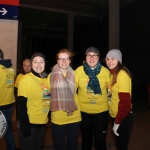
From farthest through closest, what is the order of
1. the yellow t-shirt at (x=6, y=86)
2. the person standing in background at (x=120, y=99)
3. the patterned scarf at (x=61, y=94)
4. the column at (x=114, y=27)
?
the column at (x=114, y=27) < the yellow t-shirt at (x=6, y=86) < the patterned scarf at (x=61, y=94) < the person standing in background at (x=120, y=99)

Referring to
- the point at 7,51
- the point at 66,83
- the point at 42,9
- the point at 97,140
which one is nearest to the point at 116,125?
the point at 97,140

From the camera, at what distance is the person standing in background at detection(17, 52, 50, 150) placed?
2119 millimetres

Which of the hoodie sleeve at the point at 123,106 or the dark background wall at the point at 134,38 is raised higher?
the dark background wall at the point at 134,38

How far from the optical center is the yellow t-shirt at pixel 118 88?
7.36 feet

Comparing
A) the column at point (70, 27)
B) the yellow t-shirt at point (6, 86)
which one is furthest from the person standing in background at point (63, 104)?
the column at point (70, 27)

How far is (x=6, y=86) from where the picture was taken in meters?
3.10

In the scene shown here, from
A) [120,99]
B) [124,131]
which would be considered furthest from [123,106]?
[124,131]

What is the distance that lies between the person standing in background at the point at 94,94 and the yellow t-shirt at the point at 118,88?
5.5 inches

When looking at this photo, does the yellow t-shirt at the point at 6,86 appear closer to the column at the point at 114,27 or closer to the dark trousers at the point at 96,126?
the dark trousers at the point at 96,126

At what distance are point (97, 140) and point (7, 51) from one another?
11.3 ft

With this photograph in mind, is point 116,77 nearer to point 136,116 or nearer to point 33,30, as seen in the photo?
point 136,116

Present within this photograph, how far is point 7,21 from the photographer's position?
4992mm

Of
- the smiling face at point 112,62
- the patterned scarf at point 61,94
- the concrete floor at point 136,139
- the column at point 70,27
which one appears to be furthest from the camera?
the column at point 70,27

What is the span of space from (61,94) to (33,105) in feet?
1.14
